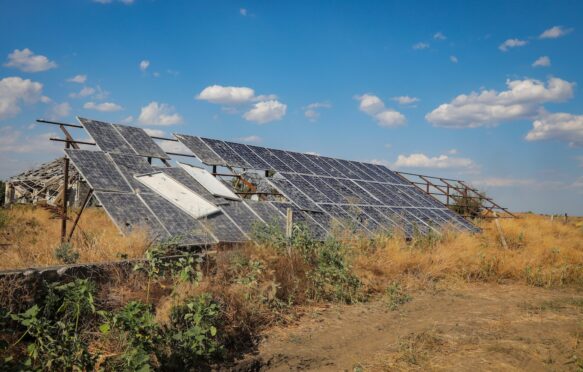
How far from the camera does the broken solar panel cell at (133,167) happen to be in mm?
10047

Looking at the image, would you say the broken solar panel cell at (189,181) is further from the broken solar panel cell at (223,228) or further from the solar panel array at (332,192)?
the solar panel array at (332,192)

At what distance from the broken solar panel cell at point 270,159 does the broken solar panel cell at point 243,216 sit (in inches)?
128

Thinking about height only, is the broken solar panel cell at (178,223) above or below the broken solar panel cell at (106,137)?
below

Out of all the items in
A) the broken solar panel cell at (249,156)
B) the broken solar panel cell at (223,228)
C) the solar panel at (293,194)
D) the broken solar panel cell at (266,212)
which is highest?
the broken solar panel cell at (249,156)

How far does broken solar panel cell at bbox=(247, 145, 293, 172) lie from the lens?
46.5 feet

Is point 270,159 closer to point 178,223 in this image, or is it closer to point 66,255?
point 178,223

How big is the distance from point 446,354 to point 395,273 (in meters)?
4.18

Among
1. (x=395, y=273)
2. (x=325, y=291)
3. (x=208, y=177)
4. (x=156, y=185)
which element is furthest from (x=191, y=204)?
(x=395, y=273)

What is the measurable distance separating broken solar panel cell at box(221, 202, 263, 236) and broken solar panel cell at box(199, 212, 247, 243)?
0.54 ft

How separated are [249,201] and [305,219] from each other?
4.77ft

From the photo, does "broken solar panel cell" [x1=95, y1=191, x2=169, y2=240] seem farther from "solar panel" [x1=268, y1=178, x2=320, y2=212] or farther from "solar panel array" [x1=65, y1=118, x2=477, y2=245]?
"solar panel" [x1=268, y1=178, x2=320, y2=212]

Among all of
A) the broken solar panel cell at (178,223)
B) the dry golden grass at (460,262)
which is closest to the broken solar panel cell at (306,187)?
the dry golden grass at (460,262)

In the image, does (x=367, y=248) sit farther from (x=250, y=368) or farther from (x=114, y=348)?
(x=114, y=348)

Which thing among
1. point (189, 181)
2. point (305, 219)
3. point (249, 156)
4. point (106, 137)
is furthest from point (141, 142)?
point (305, 219)
